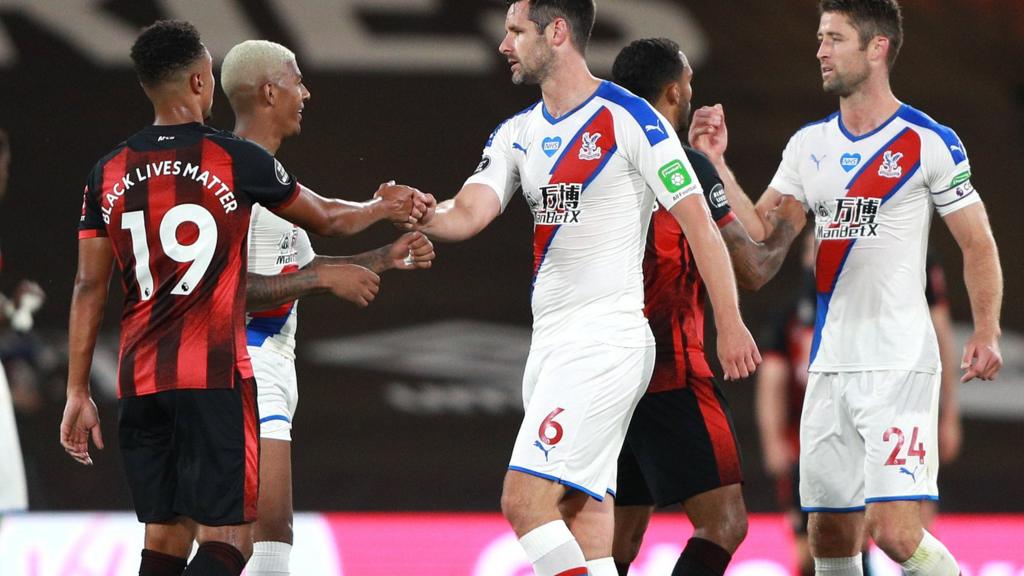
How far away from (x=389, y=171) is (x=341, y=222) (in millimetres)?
3131

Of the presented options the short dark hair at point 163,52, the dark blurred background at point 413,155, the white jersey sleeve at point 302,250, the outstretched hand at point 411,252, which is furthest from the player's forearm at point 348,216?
the dark blurred background at point 413,155

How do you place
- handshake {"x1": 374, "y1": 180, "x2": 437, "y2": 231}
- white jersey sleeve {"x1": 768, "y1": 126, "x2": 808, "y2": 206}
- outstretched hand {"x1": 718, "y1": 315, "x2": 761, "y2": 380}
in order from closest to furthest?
outstretched hand {"x1": 718, "y1": 315, "x2": 761, "y2": 380} → handshake {"x1": 374, "y1": 180, "x2": 437, "y2": 231} → white jersey sleeve {"x1": 768, "y1": 126, "x2": 808, "y2": 206}

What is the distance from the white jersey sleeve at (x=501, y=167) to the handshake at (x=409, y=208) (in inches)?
6.2

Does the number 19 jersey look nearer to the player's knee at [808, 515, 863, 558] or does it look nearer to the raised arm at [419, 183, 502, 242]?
the raised arm at [419, 183, 502, 242]

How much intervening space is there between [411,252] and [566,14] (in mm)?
894

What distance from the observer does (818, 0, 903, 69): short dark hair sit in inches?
186

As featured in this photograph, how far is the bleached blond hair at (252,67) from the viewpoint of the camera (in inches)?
200

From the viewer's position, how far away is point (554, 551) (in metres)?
4.00

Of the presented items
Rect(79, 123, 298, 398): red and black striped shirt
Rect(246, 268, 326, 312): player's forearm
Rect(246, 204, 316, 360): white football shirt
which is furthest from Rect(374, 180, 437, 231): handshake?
Rect(246, 204, 316, 360): white football shirt

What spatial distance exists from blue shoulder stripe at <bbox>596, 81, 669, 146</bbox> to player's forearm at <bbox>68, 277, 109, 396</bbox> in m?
1.62

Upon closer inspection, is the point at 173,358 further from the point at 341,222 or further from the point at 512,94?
the point at 512,94

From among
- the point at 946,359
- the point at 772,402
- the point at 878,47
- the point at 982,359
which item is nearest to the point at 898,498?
the point at 982,359

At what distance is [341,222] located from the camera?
4.41 meters

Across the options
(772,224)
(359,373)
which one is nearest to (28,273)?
(359,373)
